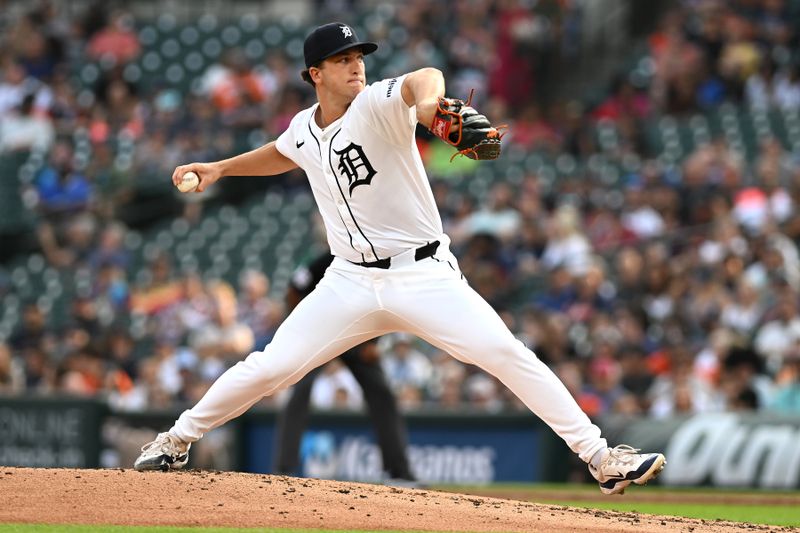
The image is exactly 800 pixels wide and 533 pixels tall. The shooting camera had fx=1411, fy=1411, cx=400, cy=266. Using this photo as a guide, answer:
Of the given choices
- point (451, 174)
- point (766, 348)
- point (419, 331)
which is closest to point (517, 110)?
point (451, 174)

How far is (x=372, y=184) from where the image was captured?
6.14 m

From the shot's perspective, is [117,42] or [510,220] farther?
[117,42]

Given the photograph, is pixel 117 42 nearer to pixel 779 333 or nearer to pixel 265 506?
pixel 779 333

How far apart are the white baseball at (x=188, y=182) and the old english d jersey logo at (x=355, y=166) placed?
2.44 feet

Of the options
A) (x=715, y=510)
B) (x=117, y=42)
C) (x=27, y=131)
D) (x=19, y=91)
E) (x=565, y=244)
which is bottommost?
(x=715, y=510)

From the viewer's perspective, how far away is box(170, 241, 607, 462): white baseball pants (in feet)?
19.9

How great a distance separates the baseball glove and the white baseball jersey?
0.72 meters

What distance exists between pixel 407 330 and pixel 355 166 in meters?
0.77

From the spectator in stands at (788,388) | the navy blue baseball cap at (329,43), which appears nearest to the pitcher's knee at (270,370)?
the navy blue baseball cap at (329,43)

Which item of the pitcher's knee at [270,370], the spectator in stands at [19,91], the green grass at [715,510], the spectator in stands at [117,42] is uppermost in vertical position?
the spectator in stands at [117,42]

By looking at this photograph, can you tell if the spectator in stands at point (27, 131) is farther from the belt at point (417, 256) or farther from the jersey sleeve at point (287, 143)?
the belt at point (417, 256)

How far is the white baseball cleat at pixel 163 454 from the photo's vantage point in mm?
6582

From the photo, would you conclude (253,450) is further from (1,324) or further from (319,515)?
(319,515)

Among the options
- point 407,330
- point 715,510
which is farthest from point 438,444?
point 407,330
